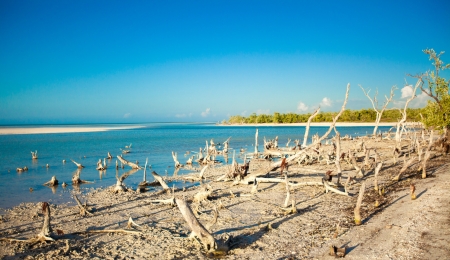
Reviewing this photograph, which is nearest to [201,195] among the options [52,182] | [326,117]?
[52,182]

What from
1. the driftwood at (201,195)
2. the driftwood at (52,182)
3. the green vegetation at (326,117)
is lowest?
the driftwood at (52,182)

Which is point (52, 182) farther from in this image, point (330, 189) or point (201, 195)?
point (330, 189)

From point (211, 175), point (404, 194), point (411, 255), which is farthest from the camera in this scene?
point (211, 175)

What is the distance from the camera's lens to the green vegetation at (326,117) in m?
86.7

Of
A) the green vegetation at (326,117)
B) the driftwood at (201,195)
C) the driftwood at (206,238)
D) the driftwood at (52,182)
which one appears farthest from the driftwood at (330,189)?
the green vegetation at (326,117)

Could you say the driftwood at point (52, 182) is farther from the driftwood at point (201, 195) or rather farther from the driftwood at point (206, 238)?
the driftwood at point (206, 238)

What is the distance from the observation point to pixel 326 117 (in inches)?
4067

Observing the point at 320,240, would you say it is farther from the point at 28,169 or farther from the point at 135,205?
the point at 28,169

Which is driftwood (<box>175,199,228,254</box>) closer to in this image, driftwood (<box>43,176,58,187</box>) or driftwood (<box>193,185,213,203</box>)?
driftwood (<box>193,185,213,203</box>)

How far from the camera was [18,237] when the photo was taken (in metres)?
8.37

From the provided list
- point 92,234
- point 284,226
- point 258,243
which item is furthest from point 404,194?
point 92,234

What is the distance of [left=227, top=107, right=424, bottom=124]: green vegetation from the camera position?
86681mm

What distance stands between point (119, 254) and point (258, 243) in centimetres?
340

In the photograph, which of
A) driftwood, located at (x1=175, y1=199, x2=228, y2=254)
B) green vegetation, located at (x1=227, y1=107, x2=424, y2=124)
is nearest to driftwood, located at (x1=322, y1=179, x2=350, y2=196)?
driftwood, located at (x1=175, y1=199, x2=228, y2=254)
